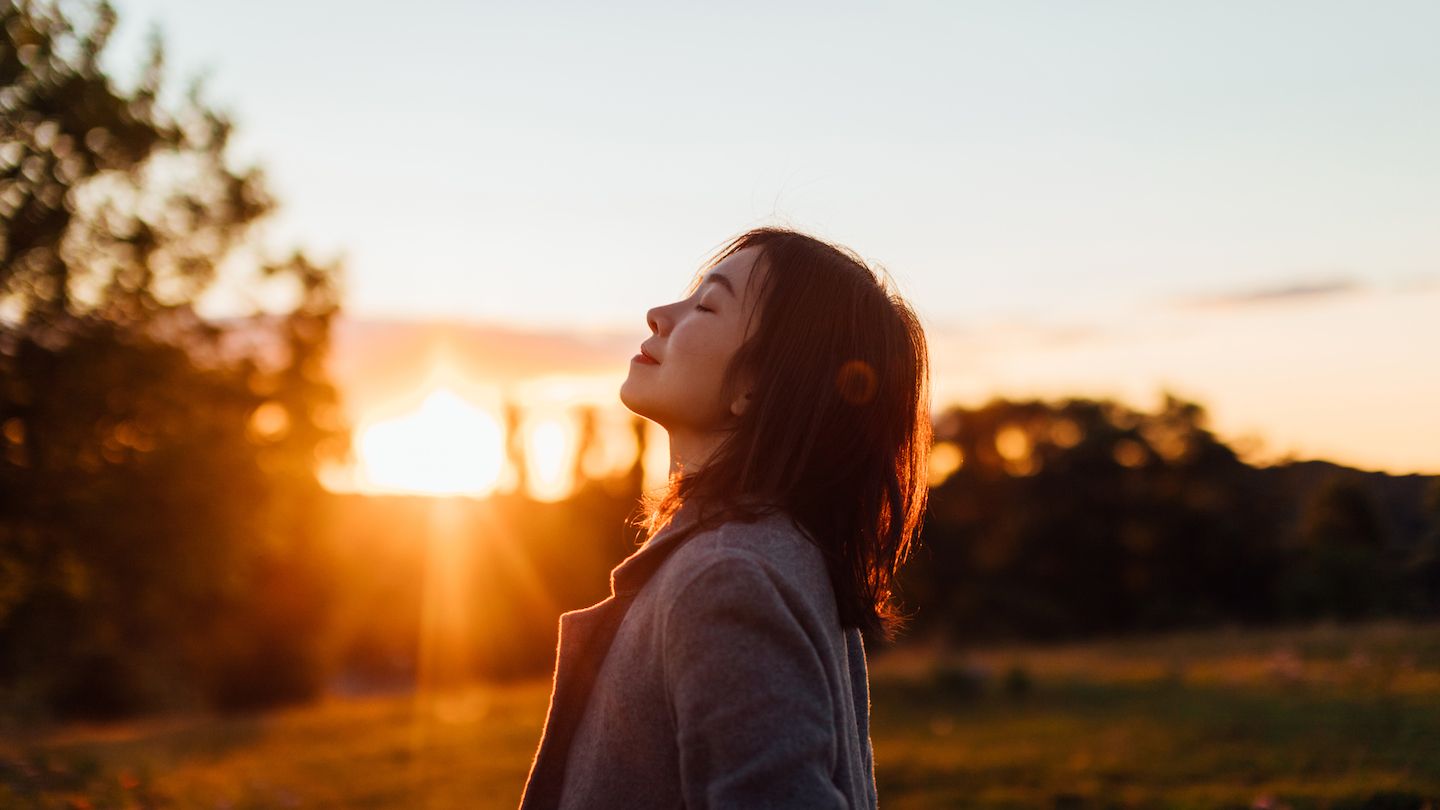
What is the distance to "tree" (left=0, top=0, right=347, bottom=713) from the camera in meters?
14.6

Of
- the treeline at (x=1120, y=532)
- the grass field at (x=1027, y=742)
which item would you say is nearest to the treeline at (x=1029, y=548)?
the treeline at (x=1120, y=532)

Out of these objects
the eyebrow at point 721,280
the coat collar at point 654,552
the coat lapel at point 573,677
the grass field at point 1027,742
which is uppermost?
the eyebrow at point 721,280

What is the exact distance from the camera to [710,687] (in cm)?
154

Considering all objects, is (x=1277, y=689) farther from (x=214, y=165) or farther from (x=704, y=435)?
(x=214, y=165)

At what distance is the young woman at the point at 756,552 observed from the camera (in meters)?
1.55

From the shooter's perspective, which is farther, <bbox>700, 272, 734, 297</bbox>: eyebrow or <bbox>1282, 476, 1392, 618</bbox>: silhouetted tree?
<bbox>1282, 476, 1392, 618</bbox>: silhouetted tree

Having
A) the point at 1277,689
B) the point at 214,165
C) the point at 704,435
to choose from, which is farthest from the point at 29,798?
the point at 214,165

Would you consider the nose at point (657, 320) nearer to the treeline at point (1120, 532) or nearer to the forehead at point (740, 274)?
the forehead at point (740, 274)

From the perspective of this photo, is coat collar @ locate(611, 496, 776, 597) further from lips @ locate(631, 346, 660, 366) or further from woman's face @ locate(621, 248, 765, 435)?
lips @ locate(631, 346, 660, 366)

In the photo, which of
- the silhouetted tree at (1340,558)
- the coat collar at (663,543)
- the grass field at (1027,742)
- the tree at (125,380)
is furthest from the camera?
the silhouetted tree at (1340,558)

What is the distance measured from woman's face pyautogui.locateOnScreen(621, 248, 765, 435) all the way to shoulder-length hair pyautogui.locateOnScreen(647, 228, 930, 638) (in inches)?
0.9

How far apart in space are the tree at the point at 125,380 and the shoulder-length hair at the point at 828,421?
44.4 ft

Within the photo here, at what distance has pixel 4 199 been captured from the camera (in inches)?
568

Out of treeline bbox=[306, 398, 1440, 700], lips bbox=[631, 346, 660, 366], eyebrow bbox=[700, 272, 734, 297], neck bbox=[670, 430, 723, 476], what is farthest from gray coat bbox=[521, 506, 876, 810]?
treeline bbox=[306, 398, 1440, 700]
